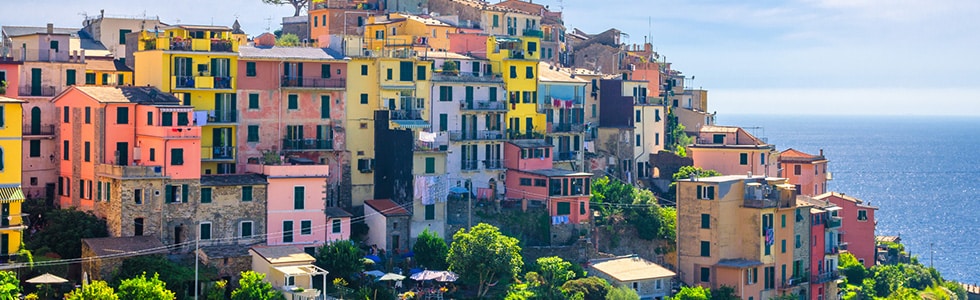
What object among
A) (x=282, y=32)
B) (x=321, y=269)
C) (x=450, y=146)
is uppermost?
(x=282, y=32)

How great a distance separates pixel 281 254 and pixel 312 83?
1118 cm

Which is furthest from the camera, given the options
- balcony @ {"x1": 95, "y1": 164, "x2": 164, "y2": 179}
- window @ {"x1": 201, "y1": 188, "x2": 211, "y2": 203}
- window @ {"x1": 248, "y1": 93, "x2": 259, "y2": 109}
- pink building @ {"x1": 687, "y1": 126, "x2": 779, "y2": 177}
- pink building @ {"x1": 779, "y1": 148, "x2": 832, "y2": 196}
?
pink building @ {"x1": 779, "y1": 148, "x2": 832, "y2": 196}

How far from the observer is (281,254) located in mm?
69250

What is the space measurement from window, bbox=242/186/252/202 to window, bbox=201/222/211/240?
2.11 meters

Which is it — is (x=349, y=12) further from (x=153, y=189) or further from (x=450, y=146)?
(x=153, y=189)

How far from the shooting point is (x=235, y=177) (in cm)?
7131

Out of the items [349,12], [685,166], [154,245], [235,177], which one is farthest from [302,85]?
[685,166]

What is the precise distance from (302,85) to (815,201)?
1316 inches

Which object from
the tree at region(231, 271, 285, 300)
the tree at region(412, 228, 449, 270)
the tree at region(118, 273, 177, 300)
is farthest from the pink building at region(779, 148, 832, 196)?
the tree at region(118, 273, 177, 300)

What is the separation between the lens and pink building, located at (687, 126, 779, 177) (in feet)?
316

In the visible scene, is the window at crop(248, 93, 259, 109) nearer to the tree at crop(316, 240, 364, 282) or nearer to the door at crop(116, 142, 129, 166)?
the door at crop(116, 142, 129, 166)

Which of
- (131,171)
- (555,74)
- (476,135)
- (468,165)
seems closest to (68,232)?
(131,171)

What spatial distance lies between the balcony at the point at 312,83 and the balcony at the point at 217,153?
4254 millimetres

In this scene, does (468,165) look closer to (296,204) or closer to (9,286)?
(296,204)
